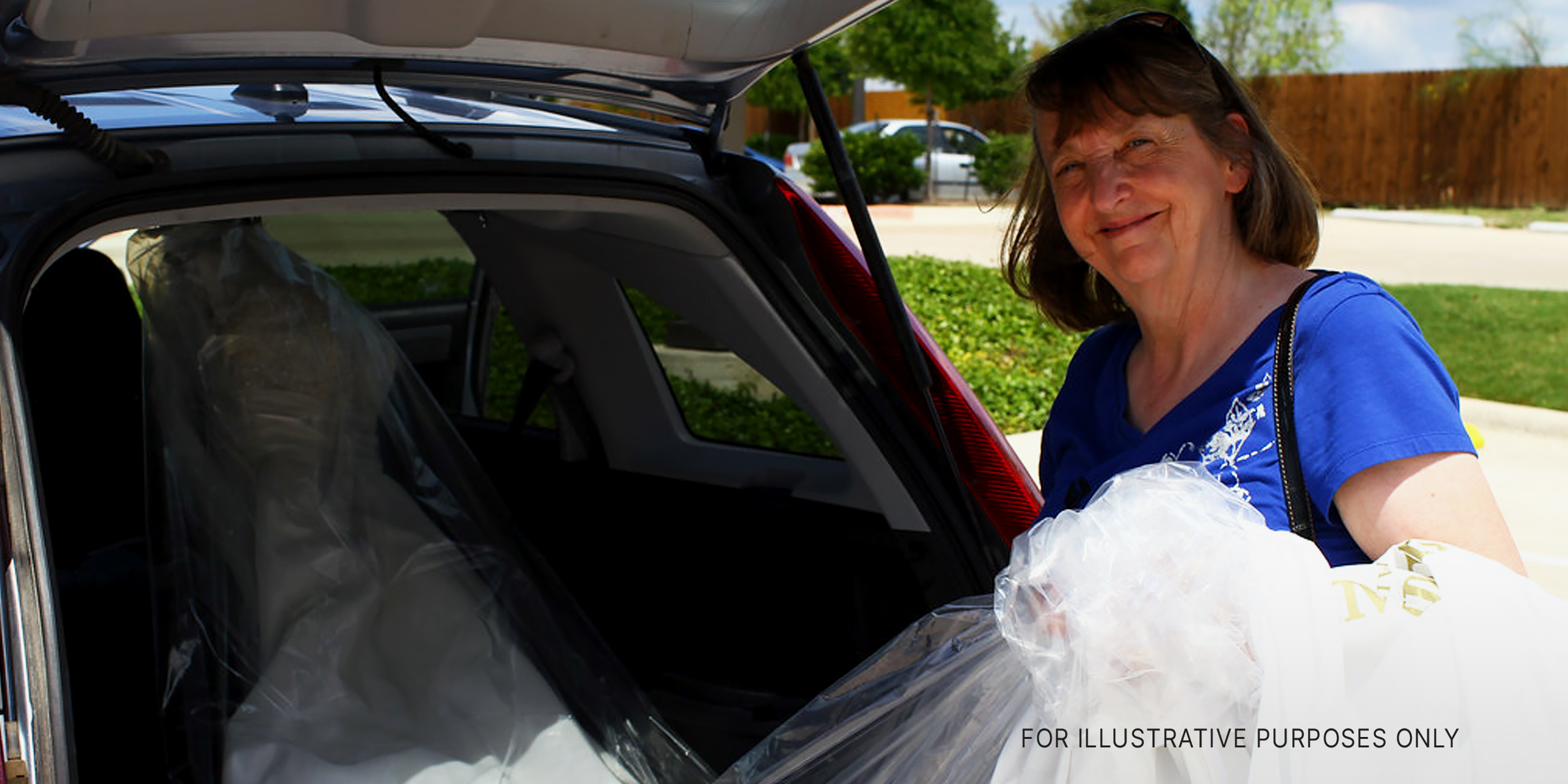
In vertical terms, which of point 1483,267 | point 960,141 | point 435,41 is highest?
point 435,41

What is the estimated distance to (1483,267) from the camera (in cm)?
1207

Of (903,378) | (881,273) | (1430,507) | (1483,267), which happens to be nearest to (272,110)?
(881,273)

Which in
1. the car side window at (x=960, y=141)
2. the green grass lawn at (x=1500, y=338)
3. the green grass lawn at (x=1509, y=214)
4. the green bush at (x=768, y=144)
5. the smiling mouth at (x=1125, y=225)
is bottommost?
the green grass lawn at (x=1509, y=214)

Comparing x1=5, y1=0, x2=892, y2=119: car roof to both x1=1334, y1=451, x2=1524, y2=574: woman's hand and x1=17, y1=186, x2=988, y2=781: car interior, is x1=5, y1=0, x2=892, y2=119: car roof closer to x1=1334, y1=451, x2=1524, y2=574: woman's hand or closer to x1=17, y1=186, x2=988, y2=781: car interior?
x1=17, y1=186, x2=988, y2=781: car interior

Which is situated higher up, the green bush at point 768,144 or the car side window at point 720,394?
the car side window at point 720,394

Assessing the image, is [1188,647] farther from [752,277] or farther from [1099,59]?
[752,277]

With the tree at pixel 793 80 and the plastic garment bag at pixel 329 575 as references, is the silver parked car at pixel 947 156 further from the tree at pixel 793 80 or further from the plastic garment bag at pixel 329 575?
the plastic garment bag at pixel 329 575

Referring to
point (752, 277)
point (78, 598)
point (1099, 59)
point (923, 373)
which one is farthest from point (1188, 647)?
point (78, 598)

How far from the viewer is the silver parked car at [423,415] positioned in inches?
65.1

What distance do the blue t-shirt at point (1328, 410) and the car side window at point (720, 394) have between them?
101 cm

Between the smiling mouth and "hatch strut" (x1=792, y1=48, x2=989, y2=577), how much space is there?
474mm

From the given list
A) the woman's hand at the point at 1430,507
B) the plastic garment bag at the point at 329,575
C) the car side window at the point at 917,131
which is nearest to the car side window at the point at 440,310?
the plastic garment bag at the point at 329,575

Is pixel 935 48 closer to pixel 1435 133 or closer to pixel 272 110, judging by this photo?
pixel 1435 133

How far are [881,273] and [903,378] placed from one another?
228 millimetres
